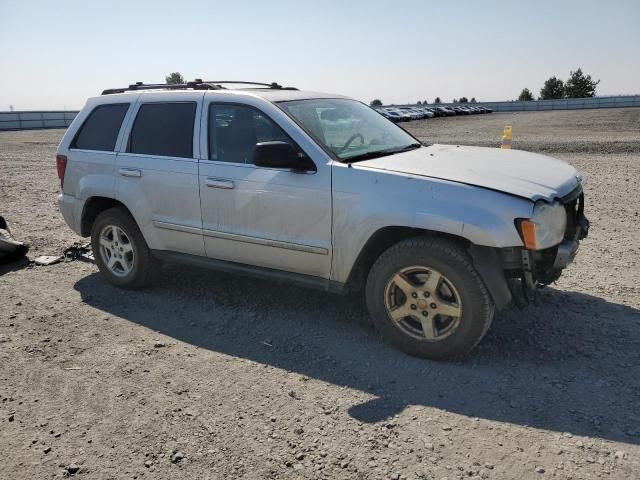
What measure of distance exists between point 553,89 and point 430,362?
10989 cm

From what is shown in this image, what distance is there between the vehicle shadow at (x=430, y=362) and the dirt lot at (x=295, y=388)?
15 millimetres

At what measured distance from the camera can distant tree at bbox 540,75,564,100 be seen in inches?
3949

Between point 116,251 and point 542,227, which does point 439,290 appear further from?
point 116,251

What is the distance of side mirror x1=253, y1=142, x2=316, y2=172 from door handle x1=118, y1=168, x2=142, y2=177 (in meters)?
1.48

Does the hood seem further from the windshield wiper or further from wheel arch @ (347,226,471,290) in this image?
wheel arch @ (347,226,471,290)

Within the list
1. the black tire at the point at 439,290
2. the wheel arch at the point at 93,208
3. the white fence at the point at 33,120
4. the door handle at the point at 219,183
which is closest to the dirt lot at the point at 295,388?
the black tire at the point at 439,290

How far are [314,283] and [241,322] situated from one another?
2.67 feet

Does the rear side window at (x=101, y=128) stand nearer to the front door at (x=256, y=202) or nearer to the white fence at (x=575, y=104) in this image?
the front door at (x=256, y=202)

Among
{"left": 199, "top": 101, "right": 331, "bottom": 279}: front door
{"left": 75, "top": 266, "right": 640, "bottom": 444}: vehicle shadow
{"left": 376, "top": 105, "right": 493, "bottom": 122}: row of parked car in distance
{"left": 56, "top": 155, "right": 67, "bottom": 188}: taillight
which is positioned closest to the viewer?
{"left": 75, "top": 266, "right": 640, "bottom": 444}: vehicle shadow

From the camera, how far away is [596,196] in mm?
8828

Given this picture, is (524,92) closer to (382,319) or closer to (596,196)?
(596,196)

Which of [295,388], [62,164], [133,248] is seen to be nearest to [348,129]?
[295,388]

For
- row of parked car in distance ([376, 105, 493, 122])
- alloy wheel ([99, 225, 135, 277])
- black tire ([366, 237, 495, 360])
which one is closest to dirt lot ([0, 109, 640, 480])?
black tire ([366, 237, 495, 360])

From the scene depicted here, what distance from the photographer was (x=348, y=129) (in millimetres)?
4547
